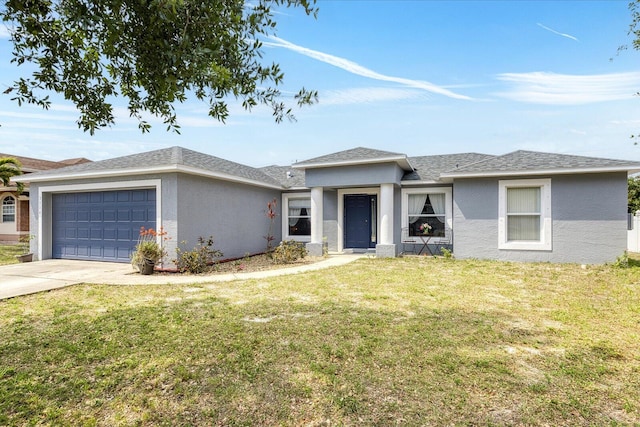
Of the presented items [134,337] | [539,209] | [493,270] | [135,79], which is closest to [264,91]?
[135,79]

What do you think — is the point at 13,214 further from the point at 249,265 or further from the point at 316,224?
the point at 316,224

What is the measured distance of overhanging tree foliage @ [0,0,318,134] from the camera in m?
3.46

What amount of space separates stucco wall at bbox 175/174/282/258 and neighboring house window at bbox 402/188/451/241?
6.24 meters

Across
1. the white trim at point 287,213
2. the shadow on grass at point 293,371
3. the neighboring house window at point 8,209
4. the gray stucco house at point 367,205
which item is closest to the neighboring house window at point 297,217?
the white trim at point 287,213

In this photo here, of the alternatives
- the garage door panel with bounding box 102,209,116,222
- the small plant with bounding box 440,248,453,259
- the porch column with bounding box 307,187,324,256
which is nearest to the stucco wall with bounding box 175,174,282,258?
the porch column with bounding box 307,187,324,256

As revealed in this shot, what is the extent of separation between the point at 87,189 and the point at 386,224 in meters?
11.1

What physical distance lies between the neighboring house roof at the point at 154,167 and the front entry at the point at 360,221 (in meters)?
4.42

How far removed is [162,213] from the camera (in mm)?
10695

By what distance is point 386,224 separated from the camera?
1288 cm

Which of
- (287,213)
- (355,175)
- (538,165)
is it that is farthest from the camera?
(287,213)

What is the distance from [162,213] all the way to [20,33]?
6.73 metres

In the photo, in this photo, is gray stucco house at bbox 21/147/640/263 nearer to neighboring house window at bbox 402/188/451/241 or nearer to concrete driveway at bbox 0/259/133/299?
neighboring house window at bbox 402/188/451/241

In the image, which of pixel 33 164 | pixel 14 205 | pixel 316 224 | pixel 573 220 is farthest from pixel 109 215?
pixel 33 164

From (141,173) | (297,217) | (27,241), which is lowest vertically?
(27,241)
